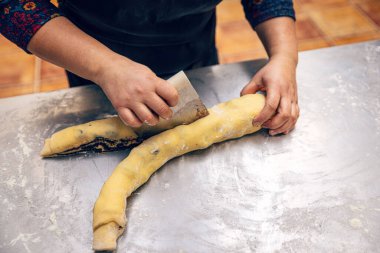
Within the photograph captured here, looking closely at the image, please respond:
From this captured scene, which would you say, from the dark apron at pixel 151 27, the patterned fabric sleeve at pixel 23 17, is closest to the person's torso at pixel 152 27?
the dark apron at pixel 151 27

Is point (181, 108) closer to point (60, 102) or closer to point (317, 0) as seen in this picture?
point (60, 102)

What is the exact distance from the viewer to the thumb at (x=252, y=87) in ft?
2.61

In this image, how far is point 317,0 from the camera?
209 centimetres

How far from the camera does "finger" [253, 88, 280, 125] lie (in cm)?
73

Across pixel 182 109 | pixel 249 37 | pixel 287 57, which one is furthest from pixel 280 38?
pixel 249 37

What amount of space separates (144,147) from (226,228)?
20 centimetres

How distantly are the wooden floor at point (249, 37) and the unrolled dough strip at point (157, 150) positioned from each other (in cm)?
107

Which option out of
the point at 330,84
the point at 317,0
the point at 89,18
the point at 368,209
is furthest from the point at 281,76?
the point at 317,0

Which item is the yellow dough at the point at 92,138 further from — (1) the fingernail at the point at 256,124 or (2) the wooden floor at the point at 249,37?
(2) the wooden floor at the point at 249,37

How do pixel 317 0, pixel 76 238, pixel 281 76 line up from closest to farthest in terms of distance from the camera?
pixel 76 238, pixel 281 76, pixel 317 0

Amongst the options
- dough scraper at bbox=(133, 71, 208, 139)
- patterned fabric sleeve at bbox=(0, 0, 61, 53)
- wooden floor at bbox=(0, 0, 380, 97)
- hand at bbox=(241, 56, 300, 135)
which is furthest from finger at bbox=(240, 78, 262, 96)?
wooden floor at bbox=(0, 0, 380, 97)

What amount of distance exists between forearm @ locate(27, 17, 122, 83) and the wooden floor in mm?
1055

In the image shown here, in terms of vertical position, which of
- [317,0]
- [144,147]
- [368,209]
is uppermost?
[144,147]

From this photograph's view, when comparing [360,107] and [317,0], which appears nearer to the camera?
[360,107]
